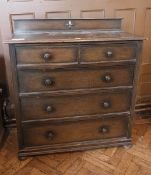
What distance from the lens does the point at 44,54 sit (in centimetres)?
142

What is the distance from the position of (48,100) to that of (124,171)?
29.3 inches

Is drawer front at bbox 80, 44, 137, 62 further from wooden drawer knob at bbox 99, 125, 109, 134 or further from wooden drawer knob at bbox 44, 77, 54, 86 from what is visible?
wooden drawer knob at bbox 99, 125, 109, 134

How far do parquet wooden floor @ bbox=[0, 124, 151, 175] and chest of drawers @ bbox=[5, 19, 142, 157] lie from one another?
2.4 inches

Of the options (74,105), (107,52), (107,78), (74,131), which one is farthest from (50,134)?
(107,52)

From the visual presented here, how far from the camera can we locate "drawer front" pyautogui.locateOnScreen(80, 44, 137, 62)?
57.6 inches

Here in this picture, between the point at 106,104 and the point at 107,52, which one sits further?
the point at 106,104

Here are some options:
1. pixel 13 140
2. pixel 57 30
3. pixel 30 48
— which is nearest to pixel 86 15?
pixel 57 30

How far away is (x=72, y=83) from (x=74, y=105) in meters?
0.18

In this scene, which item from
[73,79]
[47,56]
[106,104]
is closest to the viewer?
[47,56]

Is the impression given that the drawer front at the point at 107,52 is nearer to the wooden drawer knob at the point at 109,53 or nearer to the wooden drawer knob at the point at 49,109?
the wooden drawer knob at the point at 109,53

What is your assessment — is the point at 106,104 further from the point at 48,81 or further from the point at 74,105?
the point at 48,81

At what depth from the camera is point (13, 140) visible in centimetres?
192

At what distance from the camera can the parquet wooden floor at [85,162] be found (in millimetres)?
1595

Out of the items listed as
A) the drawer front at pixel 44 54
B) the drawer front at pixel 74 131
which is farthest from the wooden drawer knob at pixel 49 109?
the drawer front at pixel 44 54
